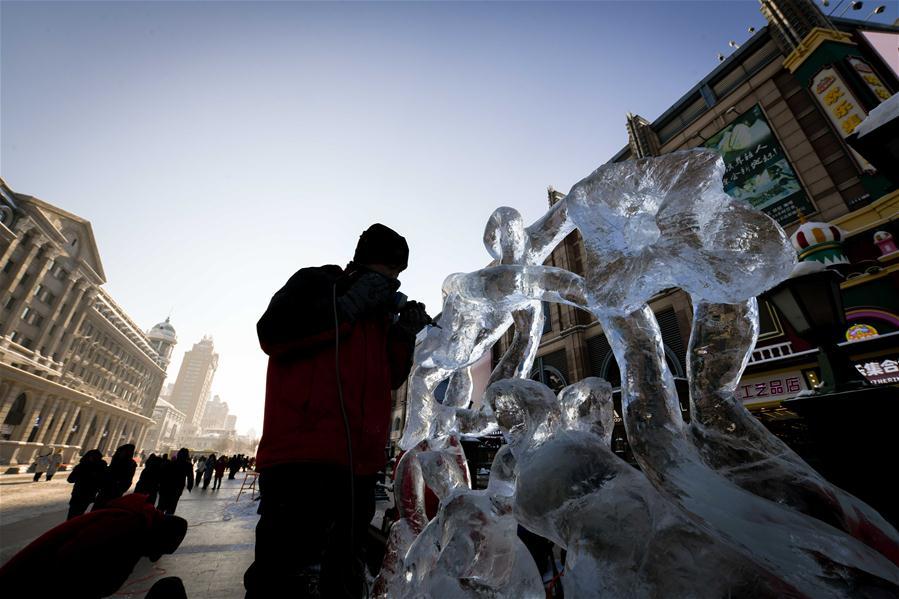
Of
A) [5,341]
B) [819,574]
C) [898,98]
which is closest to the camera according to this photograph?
[819,574]

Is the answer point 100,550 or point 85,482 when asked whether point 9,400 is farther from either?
point 100,550

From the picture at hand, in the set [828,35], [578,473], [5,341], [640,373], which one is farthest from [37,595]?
[5,341]

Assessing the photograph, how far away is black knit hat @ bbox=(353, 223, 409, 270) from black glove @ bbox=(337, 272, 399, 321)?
0.47 ft

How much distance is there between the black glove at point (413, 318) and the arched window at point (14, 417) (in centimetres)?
4136

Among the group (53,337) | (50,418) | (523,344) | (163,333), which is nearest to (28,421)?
(50,418)

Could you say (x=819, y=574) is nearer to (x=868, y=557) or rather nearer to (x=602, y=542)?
(x=868, y=557)

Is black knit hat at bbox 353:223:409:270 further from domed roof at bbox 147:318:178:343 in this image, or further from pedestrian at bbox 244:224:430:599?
domed roof at bbox 147:318:178:343

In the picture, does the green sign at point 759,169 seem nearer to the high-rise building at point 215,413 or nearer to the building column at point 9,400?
the building column at point 9,400

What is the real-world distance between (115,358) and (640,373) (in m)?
62.5

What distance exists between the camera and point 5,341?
1065 inches

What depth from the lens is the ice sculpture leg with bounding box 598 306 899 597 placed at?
45 cm

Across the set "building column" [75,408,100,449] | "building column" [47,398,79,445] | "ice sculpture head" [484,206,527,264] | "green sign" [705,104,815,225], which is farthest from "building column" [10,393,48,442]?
"green sign" [705,104,815,225]

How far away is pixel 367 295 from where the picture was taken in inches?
55.7

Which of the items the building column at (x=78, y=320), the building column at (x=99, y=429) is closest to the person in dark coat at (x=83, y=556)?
the building column at (x=78, y=320)
